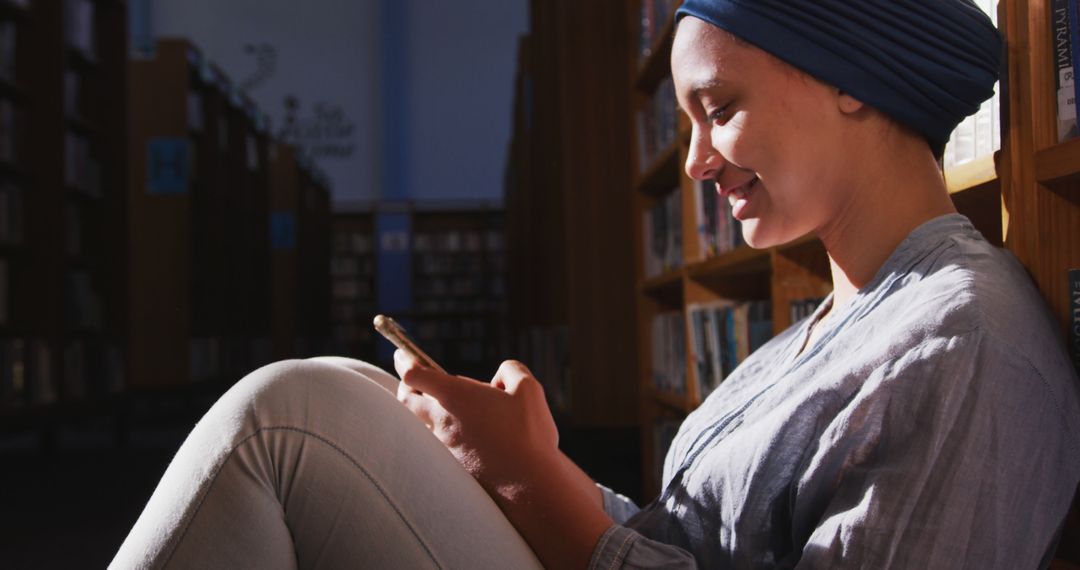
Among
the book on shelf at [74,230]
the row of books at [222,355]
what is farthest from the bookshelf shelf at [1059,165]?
the row of books at [222,355]

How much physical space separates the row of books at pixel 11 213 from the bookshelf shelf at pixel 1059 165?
3.56 m

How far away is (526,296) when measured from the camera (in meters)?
5.70

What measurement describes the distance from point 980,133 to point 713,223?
995mm

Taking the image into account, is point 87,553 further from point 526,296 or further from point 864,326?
point 526,296

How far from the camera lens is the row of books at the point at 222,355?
17.1ft

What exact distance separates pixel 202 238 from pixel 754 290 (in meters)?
4.18

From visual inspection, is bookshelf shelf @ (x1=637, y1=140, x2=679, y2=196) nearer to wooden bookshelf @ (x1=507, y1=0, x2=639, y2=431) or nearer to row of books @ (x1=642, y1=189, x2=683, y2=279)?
row of books @ (x1=642, y1=189, x2=683, y2=279)

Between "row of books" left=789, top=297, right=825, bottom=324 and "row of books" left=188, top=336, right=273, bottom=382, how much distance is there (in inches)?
168

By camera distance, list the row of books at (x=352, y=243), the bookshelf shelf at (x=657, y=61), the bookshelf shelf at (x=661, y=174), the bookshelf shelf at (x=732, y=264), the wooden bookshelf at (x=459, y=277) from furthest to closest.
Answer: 1. the row of books at (x=352, y=243)
2. the wooden bookshelf at (x=459, y=277)
3. the bookshelf shelf at (x=661, y=174)
4. the bookshelf shelf at (x=657, y=61)
5. the bookshelf shelf at (x=732, y=264)

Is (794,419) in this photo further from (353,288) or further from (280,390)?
(353,288)

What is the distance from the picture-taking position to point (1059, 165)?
2.47ft

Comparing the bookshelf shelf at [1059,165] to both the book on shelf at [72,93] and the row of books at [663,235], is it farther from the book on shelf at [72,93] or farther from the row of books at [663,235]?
the book on shelf at [72,93]

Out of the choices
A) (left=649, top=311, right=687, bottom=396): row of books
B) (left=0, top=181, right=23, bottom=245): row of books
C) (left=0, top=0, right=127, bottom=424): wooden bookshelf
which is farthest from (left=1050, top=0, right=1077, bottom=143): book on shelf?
(left=0, top=181, right=23, bottom=245): row of books

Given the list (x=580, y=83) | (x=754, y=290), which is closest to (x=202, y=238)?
(x=580, y=83)
